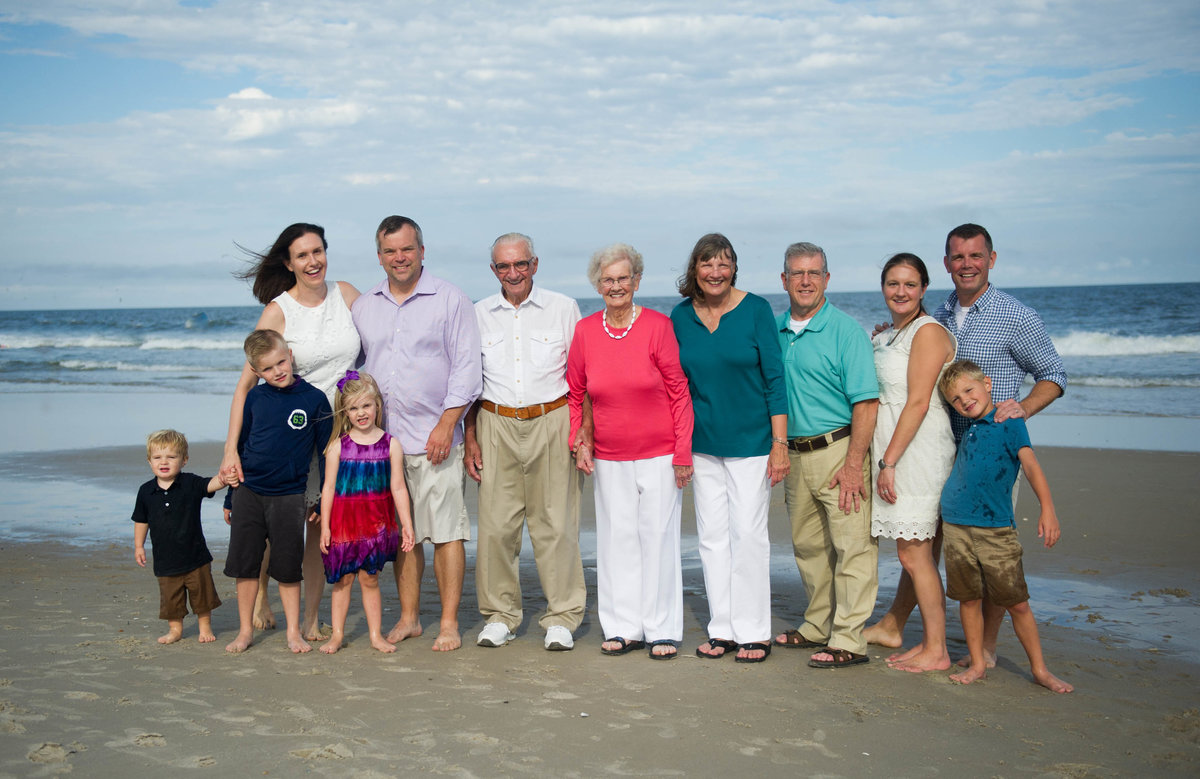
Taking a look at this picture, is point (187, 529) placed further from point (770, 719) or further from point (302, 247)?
point (770, 719)

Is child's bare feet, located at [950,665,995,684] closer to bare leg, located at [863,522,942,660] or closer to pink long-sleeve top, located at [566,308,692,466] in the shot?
bare leg, located at [863,522,942,660]

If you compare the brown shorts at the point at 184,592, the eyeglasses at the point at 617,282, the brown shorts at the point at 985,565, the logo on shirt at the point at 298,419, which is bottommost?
the brown shorts at the point at 184,592

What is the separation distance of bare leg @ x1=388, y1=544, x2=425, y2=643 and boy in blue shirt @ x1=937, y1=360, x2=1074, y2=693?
2603mm

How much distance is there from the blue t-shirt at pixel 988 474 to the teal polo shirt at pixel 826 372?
489 mm

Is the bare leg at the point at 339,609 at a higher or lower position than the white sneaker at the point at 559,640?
higher

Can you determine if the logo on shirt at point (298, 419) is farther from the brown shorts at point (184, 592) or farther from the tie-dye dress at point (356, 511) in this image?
the brown shorts at point (184, 592)

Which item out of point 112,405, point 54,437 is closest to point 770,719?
point 54,437

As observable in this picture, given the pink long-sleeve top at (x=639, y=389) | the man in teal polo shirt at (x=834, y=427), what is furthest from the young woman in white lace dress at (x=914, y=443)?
the pink long-sleeve top at (x=639, y=389)

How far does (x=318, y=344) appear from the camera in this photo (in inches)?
181

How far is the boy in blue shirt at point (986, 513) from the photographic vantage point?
12.9ft

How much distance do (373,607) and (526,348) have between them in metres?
1.49

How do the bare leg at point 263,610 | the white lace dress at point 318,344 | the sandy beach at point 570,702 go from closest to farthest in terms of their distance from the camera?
the sandy beach at point 570,702 → the white lace dress at point 318,344 → the bare leg at point 263,610

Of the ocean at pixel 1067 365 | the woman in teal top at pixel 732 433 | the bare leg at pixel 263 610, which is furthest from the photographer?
the ocean at pixel 1067 365

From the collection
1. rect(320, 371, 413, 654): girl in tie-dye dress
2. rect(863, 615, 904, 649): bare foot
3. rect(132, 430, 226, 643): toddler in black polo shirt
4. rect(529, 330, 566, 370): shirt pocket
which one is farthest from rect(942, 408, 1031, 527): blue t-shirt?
rect(132, 430, 226, 643): toddler in black polo shirt
